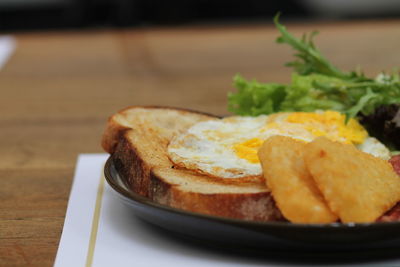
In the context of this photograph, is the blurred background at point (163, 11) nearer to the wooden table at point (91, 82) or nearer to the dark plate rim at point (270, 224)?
the wooden table at point (91, 82)

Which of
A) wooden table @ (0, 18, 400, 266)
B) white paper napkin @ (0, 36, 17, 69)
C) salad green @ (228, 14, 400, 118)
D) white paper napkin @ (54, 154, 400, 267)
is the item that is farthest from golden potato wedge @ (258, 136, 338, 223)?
white paper napkin @ (0, 36, 17, 69)

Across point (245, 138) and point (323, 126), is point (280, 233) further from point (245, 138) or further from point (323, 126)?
point (323, 126)

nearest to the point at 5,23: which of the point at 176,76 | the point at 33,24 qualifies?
the point at 33,24

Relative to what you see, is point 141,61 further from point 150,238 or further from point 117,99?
point 150,238

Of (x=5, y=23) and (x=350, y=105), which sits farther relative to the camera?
(x=5, y=23)

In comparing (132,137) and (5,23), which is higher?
(132,137)

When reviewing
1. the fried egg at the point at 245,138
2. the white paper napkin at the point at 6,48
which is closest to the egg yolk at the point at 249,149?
the fried egg at the point at 245,138

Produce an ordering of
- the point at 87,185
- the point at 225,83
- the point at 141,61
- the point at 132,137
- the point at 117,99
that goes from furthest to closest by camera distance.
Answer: the point at 141,61
the point at 225,83
the point at 117,99
the point at 87,185
the point at 132,137
